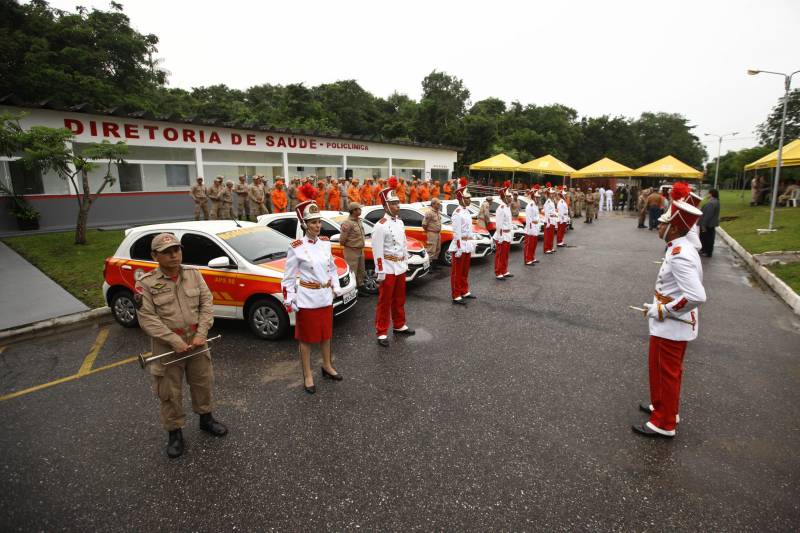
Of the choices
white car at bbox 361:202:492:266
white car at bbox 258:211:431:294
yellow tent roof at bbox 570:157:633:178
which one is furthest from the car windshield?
yellow tent roof at bbox 570:157:633:178

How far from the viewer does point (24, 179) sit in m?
13.8

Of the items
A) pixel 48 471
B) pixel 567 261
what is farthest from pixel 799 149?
pixel 48 471

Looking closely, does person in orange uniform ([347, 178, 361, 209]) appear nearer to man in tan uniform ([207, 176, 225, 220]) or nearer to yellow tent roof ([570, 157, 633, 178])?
man in tan uniform ([207, 176, 225, 220])

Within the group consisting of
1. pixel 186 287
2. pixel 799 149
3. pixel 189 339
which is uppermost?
pixel 799 149

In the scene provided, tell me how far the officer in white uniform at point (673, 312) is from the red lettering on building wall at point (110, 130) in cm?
1812

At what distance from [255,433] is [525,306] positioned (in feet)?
17.9

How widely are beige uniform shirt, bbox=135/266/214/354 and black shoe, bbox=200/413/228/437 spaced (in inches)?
34.8

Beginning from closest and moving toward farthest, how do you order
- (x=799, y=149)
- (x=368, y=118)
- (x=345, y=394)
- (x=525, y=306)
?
(x=345, y=394), (x=525, y=306), (x=799, y=149), (x=368, y=118)

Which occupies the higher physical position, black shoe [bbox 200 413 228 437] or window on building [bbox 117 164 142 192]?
window on building [bbox 117 164 142 192]

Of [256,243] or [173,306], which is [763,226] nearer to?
[256,243]

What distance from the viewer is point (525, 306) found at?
7750mm

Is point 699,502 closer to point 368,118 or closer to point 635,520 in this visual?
point 635,520

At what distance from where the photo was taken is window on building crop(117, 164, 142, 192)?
16031 millimetres

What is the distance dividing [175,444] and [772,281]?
11870 mm
